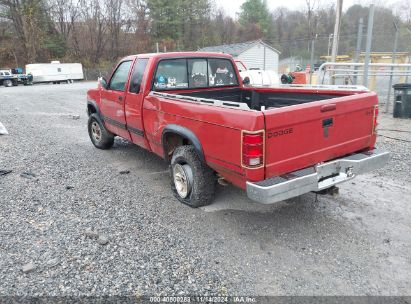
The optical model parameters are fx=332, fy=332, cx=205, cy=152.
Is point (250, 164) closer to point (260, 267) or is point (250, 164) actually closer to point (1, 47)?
point (260, 267)

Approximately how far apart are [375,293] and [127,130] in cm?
434

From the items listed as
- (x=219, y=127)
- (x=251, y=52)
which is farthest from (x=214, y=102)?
(x=251, y=52)

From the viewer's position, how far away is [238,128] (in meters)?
3.19

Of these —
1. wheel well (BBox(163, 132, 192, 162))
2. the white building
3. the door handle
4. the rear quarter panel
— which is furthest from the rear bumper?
the white building

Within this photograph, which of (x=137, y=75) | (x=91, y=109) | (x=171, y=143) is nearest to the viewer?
(x=171, y=143)

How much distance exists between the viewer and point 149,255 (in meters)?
3.36

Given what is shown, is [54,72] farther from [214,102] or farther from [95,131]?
[214,102]

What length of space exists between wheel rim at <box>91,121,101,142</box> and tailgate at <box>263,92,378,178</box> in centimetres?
493

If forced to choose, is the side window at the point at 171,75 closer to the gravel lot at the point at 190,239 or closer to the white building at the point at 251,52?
the gravel lot at the point at 190,239

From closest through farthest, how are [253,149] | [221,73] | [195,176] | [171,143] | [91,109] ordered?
[253,149], [195,176], [171,143], [221,73], [91,109]

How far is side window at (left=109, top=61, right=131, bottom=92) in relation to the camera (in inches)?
223

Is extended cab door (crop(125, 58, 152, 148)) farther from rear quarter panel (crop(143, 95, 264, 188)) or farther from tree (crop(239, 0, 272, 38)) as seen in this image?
tree (crop(239, 0, 272, 38))

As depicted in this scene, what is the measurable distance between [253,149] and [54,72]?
41818 millimetres

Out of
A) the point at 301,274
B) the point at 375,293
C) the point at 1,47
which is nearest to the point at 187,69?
the point at 301,274
